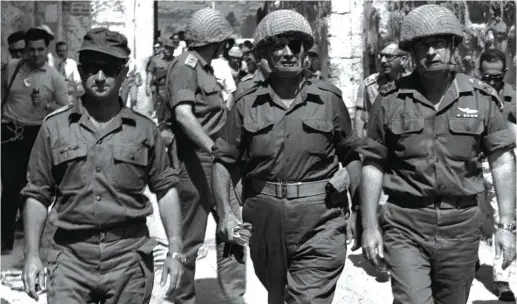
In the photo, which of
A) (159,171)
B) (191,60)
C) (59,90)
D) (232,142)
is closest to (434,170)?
(232,142)

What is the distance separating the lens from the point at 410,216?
464 centimetres

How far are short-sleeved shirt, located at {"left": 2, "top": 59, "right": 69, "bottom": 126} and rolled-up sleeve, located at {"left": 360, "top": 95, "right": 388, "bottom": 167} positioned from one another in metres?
4.61

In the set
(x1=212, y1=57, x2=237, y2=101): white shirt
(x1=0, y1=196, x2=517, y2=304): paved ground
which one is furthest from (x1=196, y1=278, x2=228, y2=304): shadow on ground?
(x1=212, y1=57, x2=237, y2=101): white shirt

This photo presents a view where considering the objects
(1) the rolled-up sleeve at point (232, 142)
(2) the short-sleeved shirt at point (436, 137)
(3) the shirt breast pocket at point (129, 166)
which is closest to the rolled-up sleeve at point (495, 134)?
(2) the short-sleeved shirt at point (436, 137)

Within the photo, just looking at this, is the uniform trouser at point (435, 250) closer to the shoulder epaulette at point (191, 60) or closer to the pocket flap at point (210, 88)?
the pocket flap at point (210, 88)

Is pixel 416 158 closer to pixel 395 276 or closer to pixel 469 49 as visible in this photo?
pixel 395 276

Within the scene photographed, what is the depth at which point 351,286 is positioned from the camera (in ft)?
24.5

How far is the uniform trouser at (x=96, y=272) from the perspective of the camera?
13.6ft

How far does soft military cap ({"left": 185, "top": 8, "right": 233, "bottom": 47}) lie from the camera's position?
636 cm

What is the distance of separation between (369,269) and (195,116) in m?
2.71

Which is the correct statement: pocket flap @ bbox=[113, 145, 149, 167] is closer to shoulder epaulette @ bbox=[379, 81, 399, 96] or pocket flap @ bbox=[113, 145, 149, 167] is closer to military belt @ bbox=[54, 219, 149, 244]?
military belt @ bbox=[54, 219, 149, 244]

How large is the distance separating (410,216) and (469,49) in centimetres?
637

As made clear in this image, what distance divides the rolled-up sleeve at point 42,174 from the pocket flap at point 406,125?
1795 millimetres

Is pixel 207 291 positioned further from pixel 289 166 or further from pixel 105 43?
pixel 105 43
